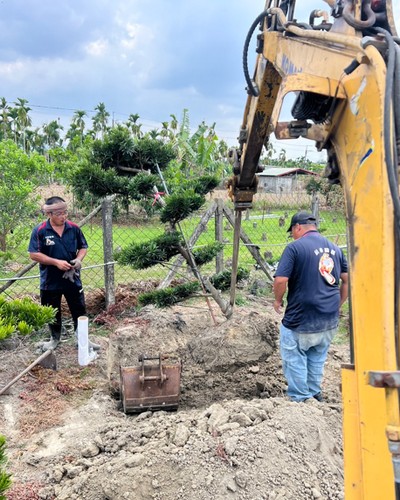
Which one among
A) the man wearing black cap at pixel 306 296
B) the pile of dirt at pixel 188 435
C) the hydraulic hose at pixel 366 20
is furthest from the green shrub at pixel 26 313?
A: the hydraulic hose at pixel 366 20

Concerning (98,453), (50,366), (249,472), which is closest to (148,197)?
(50,366)

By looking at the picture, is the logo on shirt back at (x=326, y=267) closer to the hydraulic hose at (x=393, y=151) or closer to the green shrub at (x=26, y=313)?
the green shrub at (x=26, y=313)

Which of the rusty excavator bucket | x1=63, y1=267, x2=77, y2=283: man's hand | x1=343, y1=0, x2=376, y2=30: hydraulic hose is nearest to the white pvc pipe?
x1=63, y1=267, x2=77, y2=283: man's hand

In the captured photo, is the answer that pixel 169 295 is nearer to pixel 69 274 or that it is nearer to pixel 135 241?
pixel 69 274

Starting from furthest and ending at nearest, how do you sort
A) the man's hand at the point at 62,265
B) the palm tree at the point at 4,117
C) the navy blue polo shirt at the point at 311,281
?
the palm tree at the point at 4,117 → the man's hand at the point at 62,265 → the navy blue polo shirt at the point at 311,281

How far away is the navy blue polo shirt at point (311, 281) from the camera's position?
391 cm

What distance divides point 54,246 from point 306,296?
2.89m

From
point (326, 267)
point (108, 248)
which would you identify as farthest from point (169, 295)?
point (326, 267)

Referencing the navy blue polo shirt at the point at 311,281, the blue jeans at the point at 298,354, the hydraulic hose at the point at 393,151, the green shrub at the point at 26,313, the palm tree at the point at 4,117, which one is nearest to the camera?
the hydraulic hose at the point at 393,151

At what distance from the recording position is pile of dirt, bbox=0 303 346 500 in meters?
2.75

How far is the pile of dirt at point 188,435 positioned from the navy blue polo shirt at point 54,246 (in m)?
0.87

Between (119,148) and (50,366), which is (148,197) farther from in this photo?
(50,366)

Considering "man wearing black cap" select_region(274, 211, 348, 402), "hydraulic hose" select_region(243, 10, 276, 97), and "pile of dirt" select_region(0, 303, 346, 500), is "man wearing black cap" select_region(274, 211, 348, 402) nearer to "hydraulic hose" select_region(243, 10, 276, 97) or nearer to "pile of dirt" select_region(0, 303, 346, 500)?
"pile of dirt" select_region(0, 303, 346, 500)

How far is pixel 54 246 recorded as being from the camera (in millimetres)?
5086
